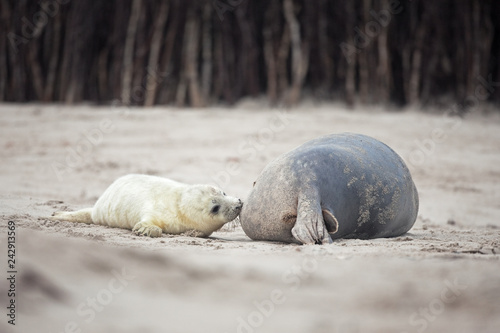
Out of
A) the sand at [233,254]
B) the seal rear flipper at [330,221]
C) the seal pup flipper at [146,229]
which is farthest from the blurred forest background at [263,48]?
the seal rear flipper at [330,221]

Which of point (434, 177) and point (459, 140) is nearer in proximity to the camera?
point (434, 177)

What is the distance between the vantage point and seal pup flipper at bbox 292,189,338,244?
13.0 ft

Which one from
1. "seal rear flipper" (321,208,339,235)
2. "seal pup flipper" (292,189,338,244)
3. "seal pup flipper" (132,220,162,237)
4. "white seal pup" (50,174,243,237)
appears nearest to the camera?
"seal pup flipper" (292,189,338,244)

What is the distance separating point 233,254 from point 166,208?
1.25 m

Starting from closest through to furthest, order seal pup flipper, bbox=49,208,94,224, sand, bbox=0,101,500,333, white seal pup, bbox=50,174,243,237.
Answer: sand, bbox=0,101,500,333, white seal pup, bbox=50,174,243,237, seal pup flipper, bbox=49,208,94,224

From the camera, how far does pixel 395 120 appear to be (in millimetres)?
9773

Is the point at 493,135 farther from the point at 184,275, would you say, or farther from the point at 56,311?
the point at 56,311

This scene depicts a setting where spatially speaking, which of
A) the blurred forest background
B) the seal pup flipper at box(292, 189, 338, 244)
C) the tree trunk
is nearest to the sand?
the seal pup flipper at box(292, 189, 338, 244)

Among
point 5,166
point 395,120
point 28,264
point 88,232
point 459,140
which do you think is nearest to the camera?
point 28,264

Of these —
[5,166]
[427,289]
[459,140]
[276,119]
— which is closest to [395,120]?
[459,140]

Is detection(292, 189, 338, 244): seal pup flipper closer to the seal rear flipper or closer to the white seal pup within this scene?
the seal rear flipper

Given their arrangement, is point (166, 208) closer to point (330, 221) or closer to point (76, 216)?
point (76, 216)

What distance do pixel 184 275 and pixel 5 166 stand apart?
19.3 ft

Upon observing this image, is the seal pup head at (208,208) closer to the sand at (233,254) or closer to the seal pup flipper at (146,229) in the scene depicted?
the sand at (233,254)
